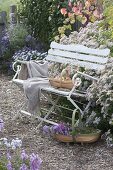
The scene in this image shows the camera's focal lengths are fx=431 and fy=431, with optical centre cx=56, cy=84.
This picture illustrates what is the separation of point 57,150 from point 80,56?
146 centimetres

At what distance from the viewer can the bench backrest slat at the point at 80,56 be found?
5.23 meters

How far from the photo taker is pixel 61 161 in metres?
4.36

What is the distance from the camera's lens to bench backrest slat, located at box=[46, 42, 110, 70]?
5.23 metres

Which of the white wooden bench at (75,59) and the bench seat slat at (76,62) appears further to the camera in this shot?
the bench seat slat at (76,62)

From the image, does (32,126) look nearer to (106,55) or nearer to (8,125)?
(8,125)

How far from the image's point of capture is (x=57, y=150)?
182 inches

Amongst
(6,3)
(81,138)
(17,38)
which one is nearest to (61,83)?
(81,138)

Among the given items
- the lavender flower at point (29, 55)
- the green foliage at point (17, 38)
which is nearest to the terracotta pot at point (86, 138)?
the lavender flower at point (29, 55)

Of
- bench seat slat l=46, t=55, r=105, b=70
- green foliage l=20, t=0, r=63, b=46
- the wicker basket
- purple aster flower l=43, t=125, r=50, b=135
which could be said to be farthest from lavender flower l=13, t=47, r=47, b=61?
purple aster flower l=43, t=125, r=50, b=135

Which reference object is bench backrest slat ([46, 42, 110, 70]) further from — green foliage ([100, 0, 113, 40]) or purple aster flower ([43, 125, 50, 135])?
purple aster flower ([43, 125, 50, 135])

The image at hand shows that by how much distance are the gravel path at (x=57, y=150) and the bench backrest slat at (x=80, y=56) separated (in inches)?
36.7

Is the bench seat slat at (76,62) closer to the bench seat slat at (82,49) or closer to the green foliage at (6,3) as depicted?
the bench seat slat at (82,49)

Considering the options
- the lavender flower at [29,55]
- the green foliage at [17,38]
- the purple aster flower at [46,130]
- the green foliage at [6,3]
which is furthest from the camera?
the green foliage at [6,3]

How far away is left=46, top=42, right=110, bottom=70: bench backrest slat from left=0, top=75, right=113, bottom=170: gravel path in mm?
933
